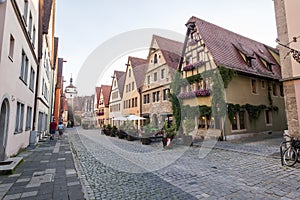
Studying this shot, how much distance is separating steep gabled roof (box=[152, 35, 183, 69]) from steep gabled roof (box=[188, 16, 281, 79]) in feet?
15.3

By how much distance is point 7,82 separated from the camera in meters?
6.47

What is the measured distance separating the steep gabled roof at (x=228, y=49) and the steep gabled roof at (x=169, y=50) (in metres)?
4.65

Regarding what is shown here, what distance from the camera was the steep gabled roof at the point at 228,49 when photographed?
14384 millimetres

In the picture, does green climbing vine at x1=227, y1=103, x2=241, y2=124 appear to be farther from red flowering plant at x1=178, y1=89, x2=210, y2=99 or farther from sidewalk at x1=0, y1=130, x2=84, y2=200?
sidewalk at x1=0, y1=130, x2=84, y2=200

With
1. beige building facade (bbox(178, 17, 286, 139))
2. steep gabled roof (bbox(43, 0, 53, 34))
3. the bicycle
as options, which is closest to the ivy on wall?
beige building facade (bbox(178, 17, 286, 139))

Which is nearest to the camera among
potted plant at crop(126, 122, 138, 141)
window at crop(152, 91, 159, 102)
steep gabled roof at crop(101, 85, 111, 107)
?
potted plant at crop(126, 122, 138, 141)

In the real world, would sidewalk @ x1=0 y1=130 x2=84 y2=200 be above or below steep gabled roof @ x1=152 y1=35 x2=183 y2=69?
below

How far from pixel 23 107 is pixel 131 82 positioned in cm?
1842

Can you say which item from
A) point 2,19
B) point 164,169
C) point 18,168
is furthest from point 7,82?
point 164,169

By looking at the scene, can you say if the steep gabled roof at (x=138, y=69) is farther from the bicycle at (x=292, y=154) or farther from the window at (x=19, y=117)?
the bicycle at (x=292, y=154)

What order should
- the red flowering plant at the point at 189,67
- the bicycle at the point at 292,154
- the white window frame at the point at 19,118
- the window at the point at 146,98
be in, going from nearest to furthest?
the bicycle at the point at 292,154 < the white window frame at the point at 19,118 < the red flowering plant at the point at 189,67 < the window at the point at 146,98

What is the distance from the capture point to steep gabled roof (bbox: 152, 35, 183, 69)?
19.8 m

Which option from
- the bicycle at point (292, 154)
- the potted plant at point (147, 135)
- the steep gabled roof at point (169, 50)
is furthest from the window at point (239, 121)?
the steep gabled roof at point (169, 50)

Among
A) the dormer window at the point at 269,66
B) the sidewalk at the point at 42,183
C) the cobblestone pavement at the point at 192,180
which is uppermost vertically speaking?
the dormer window at the point at 269,66
